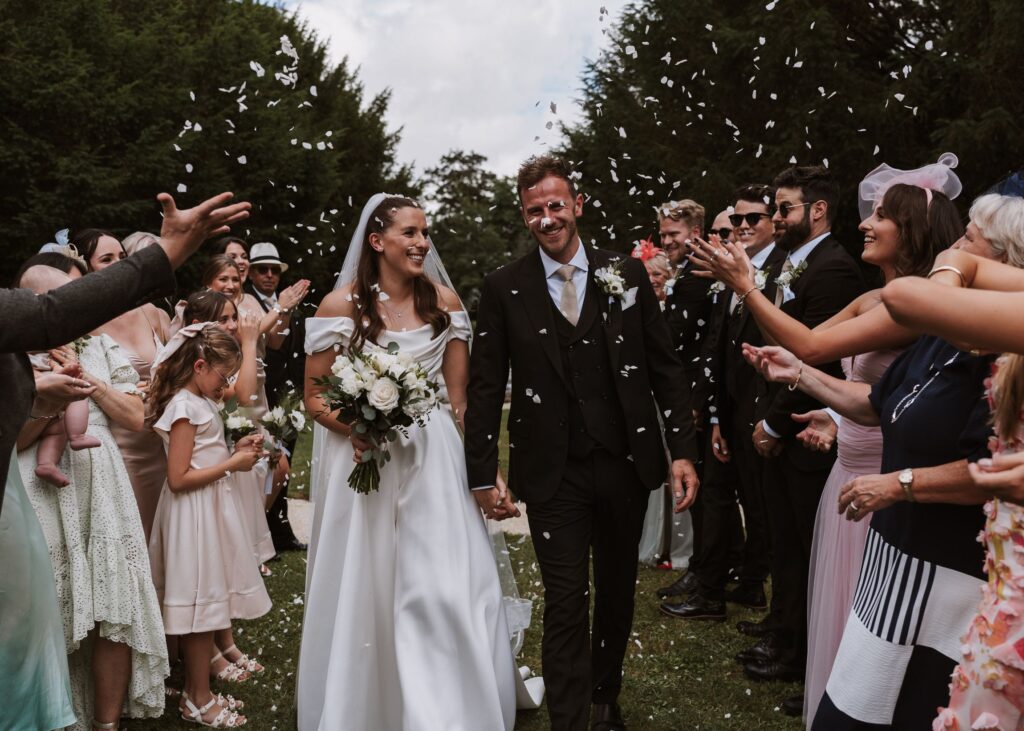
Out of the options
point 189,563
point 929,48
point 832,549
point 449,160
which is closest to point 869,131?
point 929,48

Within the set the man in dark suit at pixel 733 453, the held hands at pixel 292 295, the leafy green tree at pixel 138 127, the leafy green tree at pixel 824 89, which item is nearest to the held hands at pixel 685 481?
the man in dark suit at pixel 733 453

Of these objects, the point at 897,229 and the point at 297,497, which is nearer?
the point at 897,229

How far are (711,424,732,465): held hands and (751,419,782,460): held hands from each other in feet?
4.36

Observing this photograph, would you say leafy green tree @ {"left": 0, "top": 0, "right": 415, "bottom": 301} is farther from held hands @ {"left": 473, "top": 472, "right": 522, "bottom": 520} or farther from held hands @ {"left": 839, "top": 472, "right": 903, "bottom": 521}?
held hands @ {"left": 839, "top": 472, "right": 903, "bottom": 521}

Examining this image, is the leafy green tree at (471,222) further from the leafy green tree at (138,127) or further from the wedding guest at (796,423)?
the wedding guest at (796,423)

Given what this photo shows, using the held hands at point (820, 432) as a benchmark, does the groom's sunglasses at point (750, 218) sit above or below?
above

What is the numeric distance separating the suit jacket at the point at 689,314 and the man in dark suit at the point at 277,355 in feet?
10.3

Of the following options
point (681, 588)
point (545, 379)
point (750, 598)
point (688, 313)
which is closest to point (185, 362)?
point (545, 379)

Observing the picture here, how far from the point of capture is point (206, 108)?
2519cm

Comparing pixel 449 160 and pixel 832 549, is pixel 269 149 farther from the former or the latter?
pixel 449 160

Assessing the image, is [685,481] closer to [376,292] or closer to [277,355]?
[376,292]

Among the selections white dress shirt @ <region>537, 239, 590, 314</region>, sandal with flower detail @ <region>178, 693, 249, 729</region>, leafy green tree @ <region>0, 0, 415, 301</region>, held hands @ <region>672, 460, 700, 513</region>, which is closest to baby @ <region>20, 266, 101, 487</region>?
sandal with flower detail @ <region>178, 693, 249, 729</region>

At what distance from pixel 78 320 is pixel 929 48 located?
52.3 ft

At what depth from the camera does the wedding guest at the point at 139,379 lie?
5.22m
